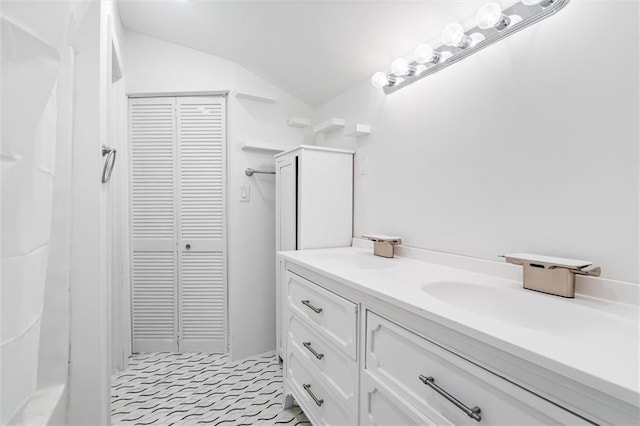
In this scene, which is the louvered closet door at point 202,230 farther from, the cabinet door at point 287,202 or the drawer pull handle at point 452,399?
the drawer pull handle at point 452,399

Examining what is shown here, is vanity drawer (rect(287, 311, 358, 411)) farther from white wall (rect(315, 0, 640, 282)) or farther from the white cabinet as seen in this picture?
white wall (rect(315, 0, 640, 282))

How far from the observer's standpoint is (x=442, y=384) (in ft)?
2.41

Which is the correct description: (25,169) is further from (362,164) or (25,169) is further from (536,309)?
(362,164)

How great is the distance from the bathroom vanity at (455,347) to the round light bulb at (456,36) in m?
0.90

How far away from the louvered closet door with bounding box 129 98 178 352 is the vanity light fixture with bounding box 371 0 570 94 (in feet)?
5.66

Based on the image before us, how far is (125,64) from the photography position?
2197mm

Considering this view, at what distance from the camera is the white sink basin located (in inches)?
29.2

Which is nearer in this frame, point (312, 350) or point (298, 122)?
point (312, 350)

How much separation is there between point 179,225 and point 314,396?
1.65 m

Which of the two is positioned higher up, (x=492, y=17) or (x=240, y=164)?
(x=492, y=17)

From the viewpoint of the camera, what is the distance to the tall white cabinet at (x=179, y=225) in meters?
2.32

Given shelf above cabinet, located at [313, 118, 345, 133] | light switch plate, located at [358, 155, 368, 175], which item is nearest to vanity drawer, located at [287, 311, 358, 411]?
light switch plate, located at [358, 155, 368, 175]

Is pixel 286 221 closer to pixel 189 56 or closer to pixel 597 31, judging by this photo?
pixel 189 56

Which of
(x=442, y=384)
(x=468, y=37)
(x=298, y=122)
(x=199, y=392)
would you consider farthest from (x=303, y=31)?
(x=199, y=392)
